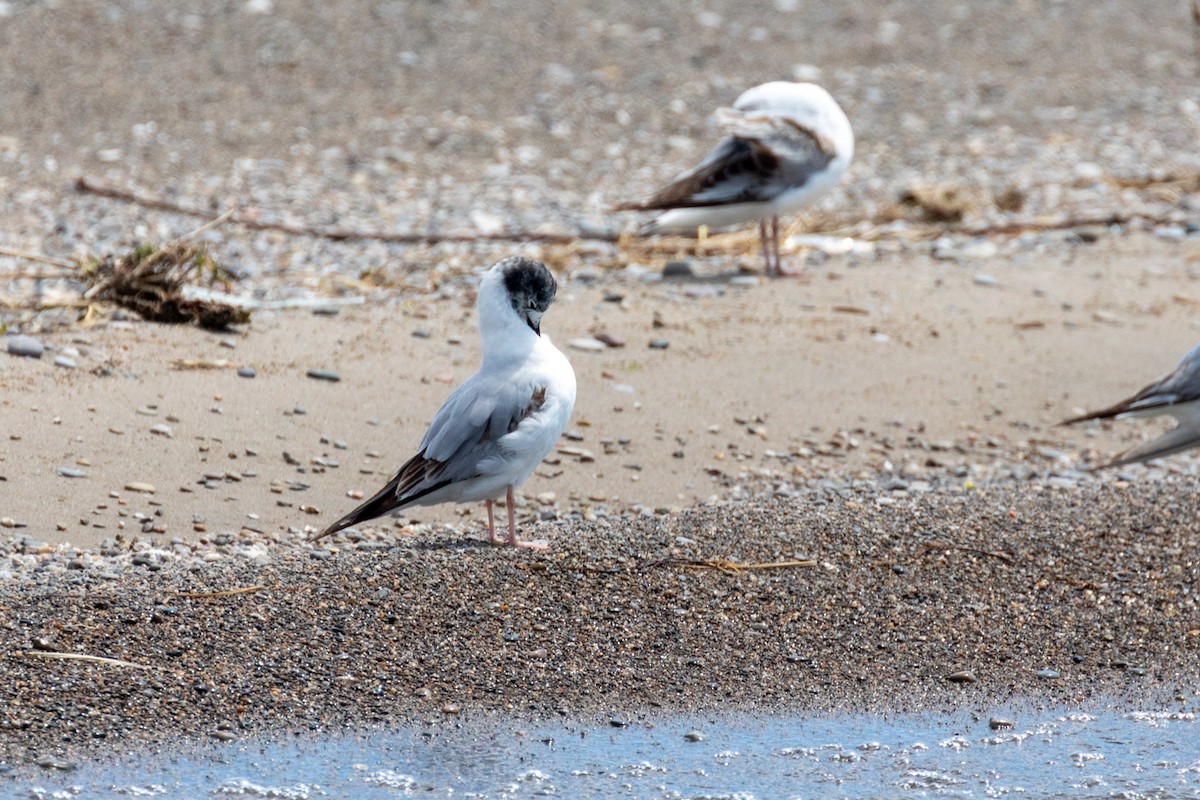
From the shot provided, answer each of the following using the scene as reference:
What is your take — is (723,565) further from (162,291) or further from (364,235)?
(364,235)

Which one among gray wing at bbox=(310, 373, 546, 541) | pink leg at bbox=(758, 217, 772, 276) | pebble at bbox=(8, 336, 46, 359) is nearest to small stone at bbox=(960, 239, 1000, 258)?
pink leg at bbox=(758, 217, 772, 276)

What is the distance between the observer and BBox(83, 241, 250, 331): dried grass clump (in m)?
7.67

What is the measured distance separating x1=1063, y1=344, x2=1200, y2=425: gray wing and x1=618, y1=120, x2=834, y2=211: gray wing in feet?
11.1

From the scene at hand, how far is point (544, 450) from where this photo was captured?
5.66 meters

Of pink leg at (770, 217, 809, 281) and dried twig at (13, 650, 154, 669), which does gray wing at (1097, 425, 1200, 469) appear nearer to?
pink leg at (770, 217, 809, 281)

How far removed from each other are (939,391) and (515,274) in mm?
2771

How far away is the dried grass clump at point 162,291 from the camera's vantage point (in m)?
7.67

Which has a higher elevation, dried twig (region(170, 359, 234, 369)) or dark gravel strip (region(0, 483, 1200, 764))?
dried twig (region(170, 359, 234, 369))

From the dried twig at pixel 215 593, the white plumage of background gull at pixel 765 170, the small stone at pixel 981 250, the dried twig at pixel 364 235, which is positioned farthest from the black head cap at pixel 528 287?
the small stone at pixel 981 250

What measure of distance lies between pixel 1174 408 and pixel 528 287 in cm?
249

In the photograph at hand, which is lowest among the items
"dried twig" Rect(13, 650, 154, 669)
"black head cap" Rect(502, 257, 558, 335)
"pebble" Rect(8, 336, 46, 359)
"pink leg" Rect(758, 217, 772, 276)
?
"dried twig" Rect(13, 650, 154, 669)

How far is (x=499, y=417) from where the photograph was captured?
5.55m

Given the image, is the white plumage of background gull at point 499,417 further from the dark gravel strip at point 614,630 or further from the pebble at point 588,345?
the pebble at point 588,345

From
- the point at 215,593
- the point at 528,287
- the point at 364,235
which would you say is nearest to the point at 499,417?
the point at 528,287
